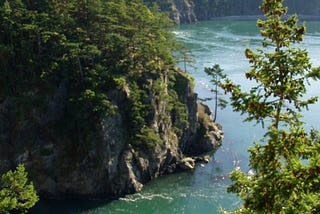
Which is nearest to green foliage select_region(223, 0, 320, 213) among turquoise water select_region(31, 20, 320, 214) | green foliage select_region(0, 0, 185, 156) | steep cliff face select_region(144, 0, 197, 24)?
turquoise water select_region(31, 20, 320, 214)

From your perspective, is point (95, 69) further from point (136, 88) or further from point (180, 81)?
point (180, 81)

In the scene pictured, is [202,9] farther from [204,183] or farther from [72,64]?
[72,64]

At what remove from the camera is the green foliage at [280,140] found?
35.4ft

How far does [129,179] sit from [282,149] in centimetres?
3725

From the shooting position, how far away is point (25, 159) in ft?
147

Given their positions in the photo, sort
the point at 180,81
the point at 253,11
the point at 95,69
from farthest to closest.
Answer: the point at 253,11 → the point at 180,81 → the point at 95,69

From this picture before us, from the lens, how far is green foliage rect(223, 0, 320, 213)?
10781 millimetres

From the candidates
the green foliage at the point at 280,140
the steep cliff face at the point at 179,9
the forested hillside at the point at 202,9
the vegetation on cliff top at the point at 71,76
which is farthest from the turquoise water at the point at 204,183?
the forested hillside at the point at 202,9

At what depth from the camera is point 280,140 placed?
11.2 meters

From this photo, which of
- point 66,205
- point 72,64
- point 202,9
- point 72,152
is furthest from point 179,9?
point 66,205

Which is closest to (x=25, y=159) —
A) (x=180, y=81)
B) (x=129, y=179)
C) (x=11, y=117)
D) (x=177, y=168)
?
(x=11, y=117)

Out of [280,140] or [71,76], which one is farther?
[71,76]

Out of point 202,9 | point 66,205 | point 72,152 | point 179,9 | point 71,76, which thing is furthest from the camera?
point 202,9

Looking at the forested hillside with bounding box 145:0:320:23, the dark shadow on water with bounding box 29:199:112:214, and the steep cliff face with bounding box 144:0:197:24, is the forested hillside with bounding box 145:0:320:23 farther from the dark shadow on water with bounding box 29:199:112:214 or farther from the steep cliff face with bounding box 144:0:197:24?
the dark shadow on water with bounding box 29:199:112:214
